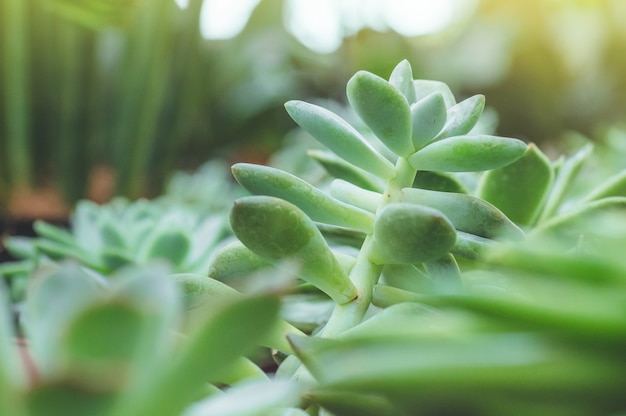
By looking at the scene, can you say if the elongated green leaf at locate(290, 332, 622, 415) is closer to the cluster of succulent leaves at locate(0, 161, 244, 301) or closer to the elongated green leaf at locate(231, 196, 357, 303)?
the elongated green leaf at locate(231, 196, 357, 303)

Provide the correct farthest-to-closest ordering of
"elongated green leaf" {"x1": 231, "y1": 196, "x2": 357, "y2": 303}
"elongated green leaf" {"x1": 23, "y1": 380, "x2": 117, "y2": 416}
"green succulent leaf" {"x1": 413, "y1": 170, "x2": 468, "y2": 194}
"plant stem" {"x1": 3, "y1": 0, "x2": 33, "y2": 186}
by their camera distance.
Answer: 1. "plant stem" {"x1": 3, "y1": 0, "x2": 33, "y2": 186}
2. "green succulent leaf" {"x1": 413, "y1": 170, "x2": 468, "y2": 194}
3. "elongated green leaf" {"x1": 231, "y1": 196, "x2": 357, "y2": 303}
4. "elongated green leaf" {"x1": 23, "y1": 380, "x2": 117, "y2": 416}

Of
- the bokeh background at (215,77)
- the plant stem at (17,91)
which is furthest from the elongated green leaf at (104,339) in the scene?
the plant stem at (17,91)

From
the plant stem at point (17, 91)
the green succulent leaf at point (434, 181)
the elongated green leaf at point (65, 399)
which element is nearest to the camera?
the elongated green leaf at point (65, 399)

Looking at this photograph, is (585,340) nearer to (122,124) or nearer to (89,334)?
(89,334)

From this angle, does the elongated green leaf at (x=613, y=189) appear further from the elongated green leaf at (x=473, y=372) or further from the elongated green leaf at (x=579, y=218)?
the elongated green leaf at (x=473, y=372)

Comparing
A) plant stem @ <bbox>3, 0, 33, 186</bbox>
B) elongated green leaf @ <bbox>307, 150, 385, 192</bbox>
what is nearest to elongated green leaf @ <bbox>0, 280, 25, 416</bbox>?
elongated green leaf @ <bbox>307, 150, 385, 192</bbox>

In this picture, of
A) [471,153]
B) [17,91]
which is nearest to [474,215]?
[471,153]
